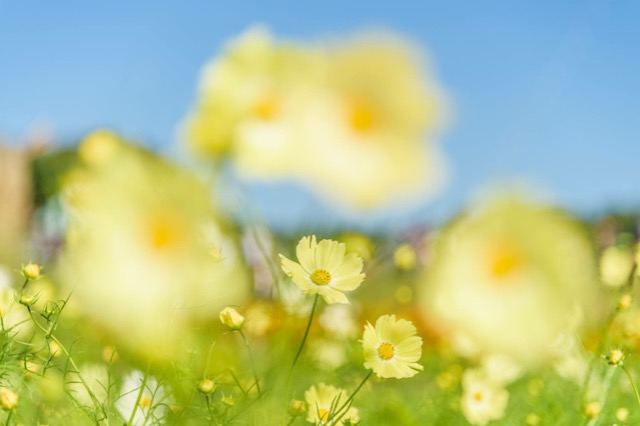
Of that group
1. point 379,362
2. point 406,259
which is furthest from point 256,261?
point 379,362

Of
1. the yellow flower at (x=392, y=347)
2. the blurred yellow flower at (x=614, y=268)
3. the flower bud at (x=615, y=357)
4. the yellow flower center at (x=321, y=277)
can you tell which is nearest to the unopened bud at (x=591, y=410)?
the flower bud at (x=615, y=357)

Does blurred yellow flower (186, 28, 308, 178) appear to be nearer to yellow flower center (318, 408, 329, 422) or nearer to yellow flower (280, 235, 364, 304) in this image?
yellow flower (280, 235, 364, 304)

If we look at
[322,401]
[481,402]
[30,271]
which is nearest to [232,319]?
[322,401]

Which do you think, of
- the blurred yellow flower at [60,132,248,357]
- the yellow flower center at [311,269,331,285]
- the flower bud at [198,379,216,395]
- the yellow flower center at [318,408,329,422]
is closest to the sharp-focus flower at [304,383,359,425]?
the yellow flower center at [318,408,329,422]

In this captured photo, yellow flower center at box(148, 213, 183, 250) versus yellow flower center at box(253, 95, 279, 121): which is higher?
yellow flower center at box(253, 95, 279, 121)

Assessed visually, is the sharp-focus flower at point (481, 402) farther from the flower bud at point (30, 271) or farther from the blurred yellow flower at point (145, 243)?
the blurred yellow flower at point (145, 243)

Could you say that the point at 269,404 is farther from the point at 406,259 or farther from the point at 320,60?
the point at 406,259
